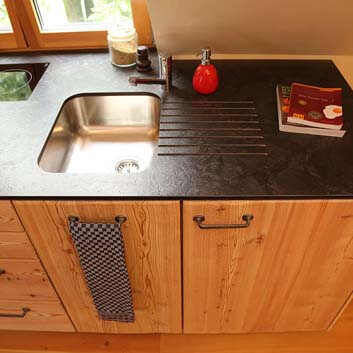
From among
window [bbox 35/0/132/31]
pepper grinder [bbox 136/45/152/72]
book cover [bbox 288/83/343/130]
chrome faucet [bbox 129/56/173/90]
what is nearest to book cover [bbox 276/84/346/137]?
book cover [bbox 288/83/343/130]

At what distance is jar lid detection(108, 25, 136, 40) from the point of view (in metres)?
1.21

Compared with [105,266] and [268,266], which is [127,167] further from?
[268,266]

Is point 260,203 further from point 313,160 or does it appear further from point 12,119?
point 12,119

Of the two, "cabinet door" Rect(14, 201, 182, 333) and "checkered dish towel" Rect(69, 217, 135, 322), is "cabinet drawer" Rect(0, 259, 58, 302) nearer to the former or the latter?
"cabinet door" Rect(14, 201, 182, 333)

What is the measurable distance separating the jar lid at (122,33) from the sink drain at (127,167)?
472 millimetres

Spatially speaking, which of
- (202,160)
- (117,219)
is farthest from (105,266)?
(202,160)

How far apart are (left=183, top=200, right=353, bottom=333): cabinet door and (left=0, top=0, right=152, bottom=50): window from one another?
0.89m

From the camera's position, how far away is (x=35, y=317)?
48.6 inches

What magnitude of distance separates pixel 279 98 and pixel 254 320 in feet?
2.72

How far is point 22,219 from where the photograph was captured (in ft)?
2.81

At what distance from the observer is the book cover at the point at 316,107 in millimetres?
970

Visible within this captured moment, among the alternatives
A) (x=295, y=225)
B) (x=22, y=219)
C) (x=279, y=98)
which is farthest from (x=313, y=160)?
(x=22, y=219)

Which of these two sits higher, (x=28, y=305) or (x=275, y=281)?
(x=275, y=281)

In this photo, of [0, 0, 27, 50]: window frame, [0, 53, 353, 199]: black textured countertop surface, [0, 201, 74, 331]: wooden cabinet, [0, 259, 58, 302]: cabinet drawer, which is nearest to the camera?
[0, 53, 353, 199]: black textured countertop surface
